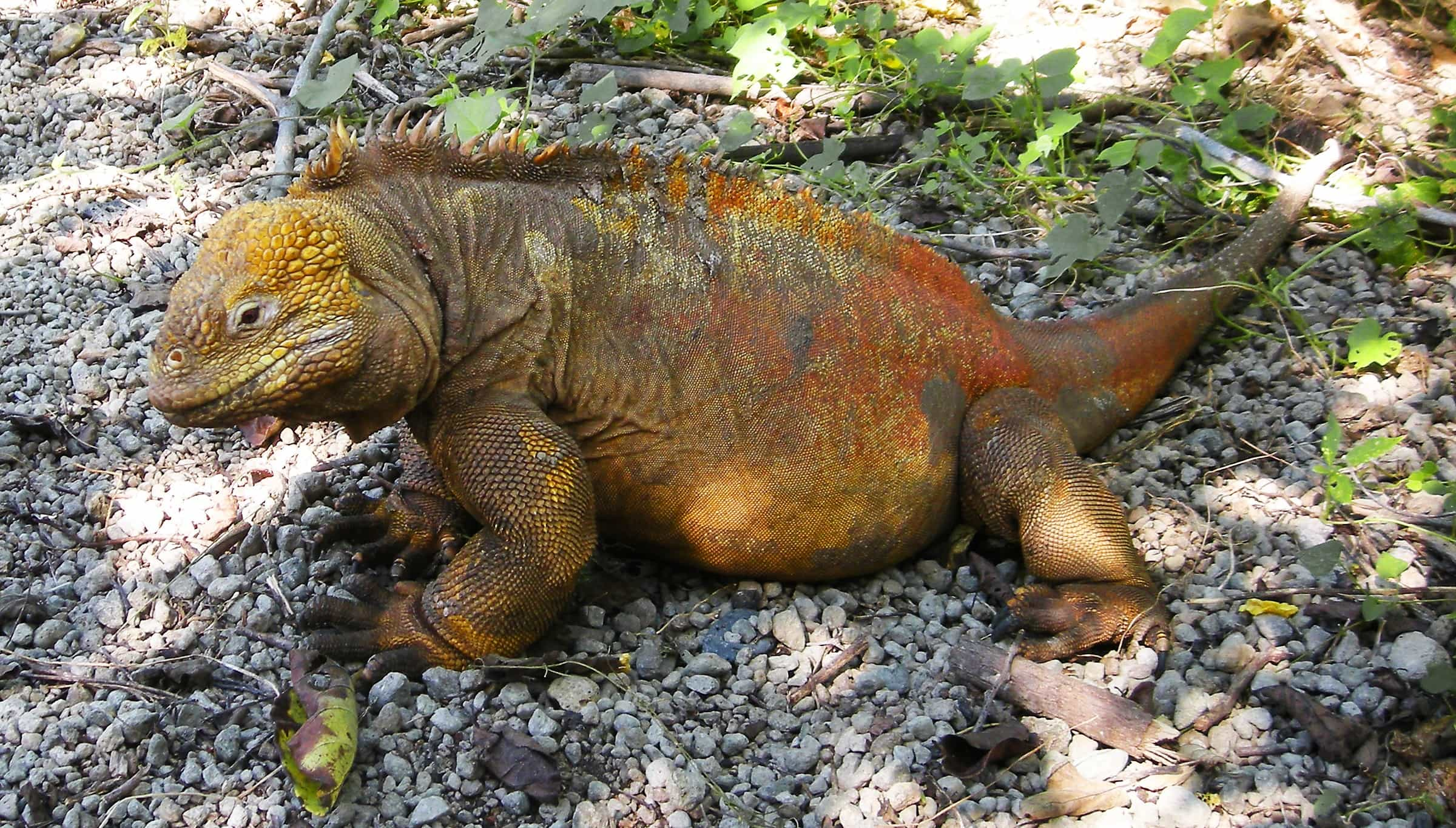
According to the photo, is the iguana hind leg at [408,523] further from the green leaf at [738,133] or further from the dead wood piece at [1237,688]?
the dead wood piece at [1237,688]

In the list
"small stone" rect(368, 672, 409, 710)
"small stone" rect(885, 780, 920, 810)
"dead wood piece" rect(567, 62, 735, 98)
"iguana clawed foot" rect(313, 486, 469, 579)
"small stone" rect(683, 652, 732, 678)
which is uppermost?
"dead wood piece" rect(567, 62, 735, 98)

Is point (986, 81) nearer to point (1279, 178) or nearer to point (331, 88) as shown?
point (1279, 178)

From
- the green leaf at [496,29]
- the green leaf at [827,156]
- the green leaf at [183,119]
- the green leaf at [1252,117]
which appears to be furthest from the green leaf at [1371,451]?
the green leaf at [183,119]

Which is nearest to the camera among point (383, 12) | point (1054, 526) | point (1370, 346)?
point (1054, 526)

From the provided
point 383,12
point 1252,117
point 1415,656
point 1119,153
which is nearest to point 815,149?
point 1119,153

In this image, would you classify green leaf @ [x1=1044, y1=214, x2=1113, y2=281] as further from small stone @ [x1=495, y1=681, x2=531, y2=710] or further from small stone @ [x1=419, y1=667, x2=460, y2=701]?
small stone @ [x1=419, y1=667, x2=460, y2=701]

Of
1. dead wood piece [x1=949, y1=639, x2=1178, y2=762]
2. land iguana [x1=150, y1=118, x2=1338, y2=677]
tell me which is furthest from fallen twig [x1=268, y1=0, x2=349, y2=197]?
dead wood piece [x1=949, y1=639, x2=1178, y2=762]
